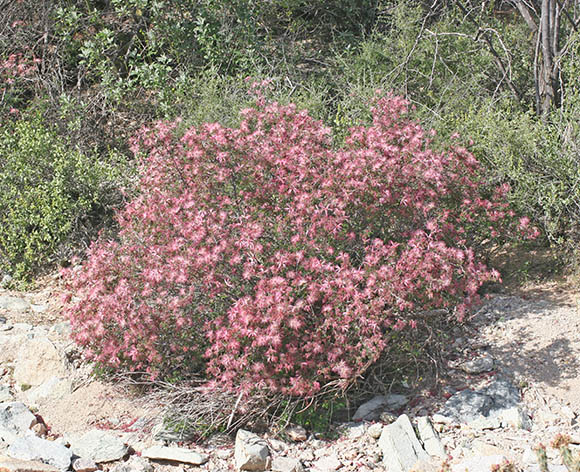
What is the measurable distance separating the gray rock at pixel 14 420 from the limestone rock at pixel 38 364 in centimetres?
37

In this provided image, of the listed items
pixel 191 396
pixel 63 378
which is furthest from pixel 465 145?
pixel 63 378

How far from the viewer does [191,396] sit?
12.8 feet

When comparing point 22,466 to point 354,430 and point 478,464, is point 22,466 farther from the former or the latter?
point 478,464

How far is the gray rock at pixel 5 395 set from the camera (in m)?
4.23

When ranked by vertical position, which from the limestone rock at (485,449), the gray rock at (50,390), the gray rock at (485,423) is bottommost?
the gray rock at (50,390)

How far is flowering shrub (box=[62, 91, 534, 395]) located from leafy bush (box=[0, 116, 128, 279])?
1.52 meters

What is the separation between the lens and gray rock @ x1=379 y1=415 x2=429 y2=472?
339 centimetres

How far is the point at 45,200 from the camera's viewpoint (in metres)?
5.91

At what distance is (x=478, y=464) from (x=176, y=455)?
153cm

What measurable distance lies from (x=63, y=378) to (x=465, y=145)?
11.3 ft

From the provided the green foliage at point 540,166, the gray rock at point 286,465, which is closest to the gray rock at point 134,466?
the gray rock at point 286,465

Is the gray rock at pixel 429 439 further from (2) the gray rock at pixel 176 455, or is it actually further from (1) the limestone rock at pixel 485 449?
(2) the gray rock at pixel 176 455

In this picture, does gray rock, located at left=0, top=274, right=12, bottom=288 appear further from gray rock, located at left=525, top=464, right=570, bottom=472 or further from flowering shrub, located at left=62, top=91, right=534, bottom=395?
gray rock, located at left=525, top=464, right=570, bottom=472

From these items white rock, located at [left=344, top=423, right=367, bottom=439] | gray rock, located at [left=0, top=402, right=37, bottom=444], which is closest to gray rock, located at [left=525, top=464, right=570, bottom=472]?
white rock, located at [left=344, top=423, right=367, bottom=439]
